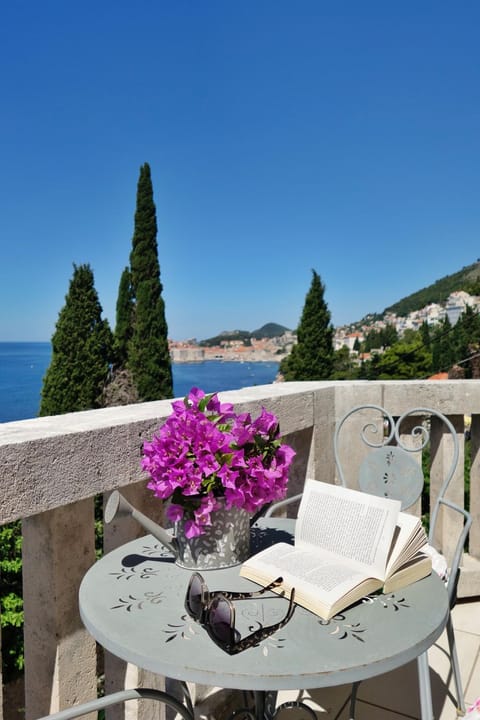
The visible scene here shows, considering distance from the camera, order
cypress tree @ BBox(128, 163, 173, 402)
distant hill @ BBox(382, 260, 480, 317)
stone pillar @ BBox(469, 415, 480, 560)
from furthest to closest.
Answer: cypress tree @ BBox(128, 163, 173, 402) < distant hill @ BBox(382, 260, 480, 317) < stone pillar @ BBox(469, 415, 480, 560)

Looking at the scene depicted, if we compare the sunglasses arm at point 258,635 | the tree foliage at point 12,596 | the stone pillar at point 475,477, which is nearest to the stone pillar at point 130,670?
the sunglasses arm at point 258,635

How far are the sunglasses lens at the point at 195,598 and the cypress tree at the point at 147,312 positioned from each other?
58.2ft

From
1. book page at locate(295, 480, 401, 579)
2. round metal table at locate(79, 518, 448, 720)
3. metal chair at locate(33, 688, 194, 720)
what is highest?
book page at locate(295, 480, 401, 579)

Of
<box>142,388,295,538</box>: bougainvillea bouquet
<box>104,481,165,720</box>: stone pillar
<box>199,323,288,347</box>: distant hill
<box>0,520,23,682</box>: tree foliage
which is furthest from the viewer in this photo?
<box>199,323,288,347</box>: distant hill

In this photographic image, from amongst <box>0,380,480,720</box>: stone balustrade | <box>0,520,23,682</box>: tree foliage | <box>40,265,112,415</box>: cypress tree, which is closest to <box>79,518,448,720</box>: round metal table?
<box>0,380,480,720</box>: stone balustrade

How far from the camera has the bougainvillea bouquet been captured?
1.04 m

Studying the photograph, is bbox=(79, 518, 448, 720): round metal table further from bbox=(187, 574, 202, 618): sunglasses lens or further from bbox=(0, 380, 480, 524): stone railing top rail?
bbox=(0, 380, 480, 524): stone railing top rail

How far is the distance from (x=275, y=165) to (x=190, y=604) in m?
41.2

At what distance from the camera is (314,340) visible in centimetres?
2281

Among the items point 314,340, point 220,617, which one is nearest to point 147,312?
point 314,340

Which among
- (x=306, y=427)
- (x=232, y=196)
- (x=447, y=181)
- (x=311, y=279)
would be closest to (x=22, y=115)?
(x=232, y=196)

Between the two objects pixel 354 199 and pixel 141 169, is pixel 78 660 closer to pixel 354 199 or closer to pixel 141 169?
pixel 141 169

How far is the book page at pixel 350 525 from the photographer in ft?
3.51

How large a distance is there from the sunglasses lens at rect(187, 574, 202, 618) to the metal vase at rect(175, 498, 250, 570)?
18 centimetres
